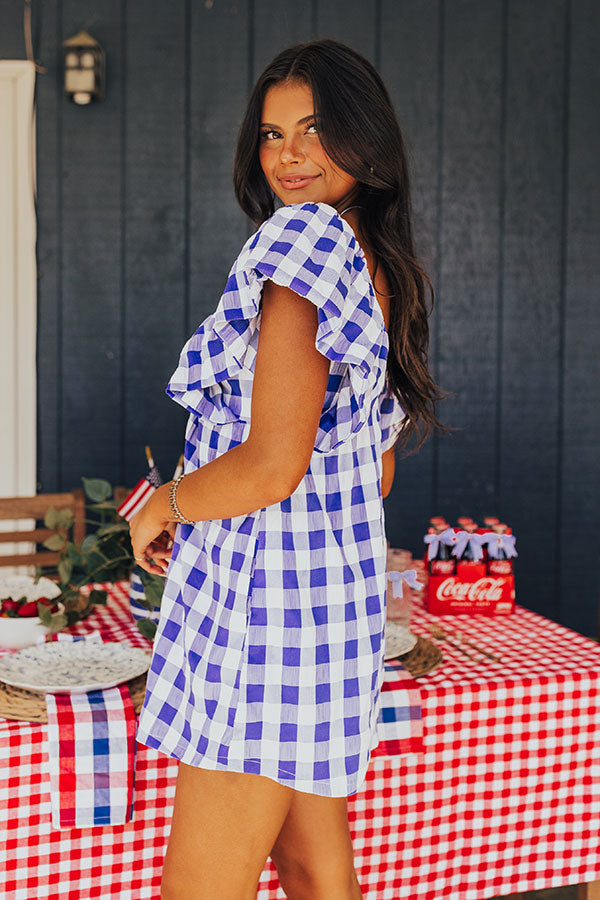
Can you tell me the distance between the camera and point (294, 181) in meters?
1.06

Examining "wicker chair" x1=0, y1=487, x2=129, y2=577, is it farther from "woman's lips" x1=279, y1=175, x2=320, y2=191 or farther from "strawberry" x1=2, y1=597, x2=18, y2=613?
"woman's lips" x1=279, y1=175, x2=320, y2=191

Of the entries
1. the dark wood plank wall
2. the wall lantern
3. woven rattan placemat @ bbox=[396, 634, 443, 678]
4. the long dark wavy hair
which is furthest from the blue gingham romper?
the wall lantern

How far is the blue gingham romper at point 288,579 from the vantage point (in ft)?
3.15

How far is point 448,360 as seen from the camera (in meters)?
3.38

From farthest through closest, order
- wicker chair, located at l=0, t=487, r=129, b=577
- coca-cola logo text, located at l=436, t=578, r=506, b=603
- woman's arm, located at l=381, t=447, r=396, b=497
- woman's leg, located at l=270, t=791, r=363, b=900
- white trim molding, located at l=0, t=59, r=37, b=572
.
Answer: white trim molding, located at l=0, t=59, r=37, b=572
wicker chair, located at l=0, t=487, r=129, b=577
coca-cola logo text, located at l=436, t=578, r=506, b=603
woman's arm, located at l=381, t=447, r=396, b=497
woman's leg, located at l=270, t=791, r=363, b=900

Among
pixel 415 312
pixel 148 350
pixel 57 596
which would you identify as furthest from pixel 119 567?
pixel 148 350

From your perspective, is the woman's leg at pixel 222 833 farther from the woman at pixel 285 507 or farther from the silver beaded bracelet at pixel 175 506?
the silver beaded bracelet at pixel 175 506

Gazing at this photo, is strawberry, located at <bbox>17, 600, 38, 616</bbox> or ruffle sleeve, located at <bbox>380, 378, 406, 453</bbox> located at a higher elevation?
ruffle sleeve, located at <bbox>380, 378, 406, 453</bbox>

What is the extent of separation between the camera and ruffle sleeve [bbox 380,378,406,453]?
1.23 m

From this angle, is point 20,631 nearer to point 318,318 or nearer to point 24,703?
point 24,703

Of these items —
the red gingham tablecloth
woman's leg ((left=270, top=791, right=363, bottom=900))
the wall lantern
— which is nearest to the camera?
woman's leg ((left=270, top=791, right=363, bottom=900))

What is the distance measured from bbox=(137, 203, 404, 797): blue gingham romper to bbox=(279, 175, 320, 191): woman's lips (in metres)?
0.10

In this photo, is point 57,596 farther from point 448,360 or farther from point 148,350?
point 448,360

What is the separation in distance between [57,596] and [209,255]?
1835mm
